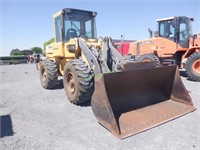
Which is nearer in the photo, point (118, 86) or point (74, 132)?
point (74, 132)

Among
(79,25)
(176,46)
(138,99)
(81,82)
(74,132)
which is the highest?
(79,25)

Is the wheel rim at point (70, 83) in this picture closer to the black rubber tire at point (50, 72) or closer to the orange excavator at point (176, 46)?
the black rubber tire at point (50, 72)

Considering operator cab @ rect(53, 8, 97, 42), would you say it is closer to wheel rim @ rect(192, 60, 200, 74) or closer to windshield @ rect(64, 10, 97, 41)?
windshield @ rect(64, 10, 97, 41)

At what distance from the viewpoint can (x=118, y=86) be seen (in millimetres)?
3656

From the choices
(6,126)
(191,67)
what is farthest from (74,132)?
(191,67)

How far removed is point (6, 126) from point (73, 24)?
10.7 feet

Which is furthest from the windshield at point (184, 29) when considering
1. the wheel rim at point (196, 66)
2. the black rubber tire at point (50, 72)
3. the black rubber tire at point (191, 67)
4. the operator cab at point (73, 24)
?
the black rubber tire at point (50, 72)

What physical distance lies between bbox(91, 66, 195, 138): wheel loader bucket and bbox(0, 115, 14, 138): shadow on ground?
4.96 feet

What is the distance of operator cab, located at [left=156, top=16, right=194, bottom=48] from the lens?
7828 mm

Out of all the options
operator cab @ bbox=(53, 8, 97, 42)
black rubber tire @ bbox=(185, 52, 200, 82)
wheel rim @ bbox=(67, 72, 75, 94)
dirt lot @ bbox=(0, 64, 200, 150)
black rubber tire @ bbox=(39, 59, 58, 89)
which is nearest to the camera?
dirt lot @ bbox=(0, 64, 200, 150)

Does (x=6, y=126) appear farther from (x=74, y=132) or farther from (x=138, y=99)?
(x=138, y=99)

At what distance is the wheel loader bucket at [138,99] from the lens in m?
3.12

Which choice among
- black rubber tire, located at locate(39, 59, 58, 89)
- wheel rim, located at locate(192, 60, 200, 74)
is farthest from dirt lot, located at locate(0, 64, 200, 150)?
wheel rim, located at locate(192, 60, 200, 74)

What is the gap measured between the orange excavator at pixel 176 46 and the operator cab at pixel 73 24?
3113mm
